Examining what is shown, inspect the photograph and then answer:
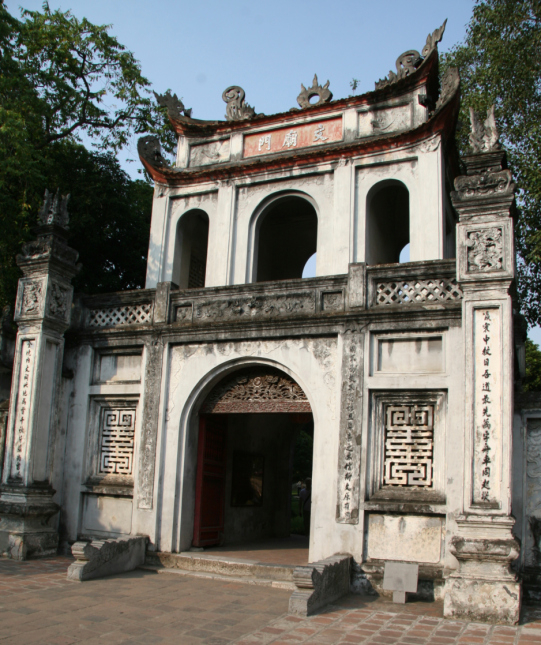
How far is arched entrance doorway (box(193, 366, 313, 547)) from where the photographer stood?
9062 mm

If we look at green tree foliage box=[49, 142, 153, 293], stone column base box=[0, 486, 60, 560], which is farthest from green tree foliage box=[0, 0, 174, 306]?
stone column base box=[0, 486, 60, 560]

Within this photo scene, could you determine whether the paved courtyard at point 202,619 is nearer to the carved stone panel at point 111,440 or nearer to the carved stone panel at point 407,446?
the carved stone panel at point 407,446

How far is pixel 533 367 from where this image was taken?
69.1 feet

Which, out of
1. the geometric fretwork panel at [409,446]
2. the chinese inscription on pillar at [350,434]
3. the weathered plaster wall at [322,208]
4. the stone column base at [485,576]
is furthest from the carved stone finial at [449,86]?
the stone column base at [485,576]

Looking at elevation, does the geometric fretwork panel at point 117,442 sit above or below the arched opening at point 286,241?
below

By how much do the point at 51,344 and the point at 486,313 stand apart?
6.52 meters

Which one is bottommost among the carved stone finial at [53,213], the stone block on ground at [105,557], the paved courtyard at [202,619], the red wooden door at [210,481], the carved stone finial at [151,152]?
the paved courtyard at [202,619]

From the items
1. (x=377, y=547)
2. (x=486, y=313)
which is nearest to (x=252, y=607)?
(x=377, y=547)

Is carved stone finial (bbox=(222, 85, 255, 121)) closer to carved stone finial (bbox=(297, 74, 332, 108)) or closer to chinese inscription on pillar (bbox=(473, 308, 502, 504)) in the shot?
carved stone finial (bbox=(297, 74, 332, 108))

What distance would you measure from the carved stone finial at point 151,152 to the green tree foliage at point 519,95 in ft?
23.0

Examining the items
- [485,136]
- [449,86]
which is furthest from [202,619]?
[449,86]

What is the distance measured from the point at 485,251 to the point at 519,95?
27.4 feet

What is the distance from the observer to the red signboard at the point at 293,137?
10.5 metres

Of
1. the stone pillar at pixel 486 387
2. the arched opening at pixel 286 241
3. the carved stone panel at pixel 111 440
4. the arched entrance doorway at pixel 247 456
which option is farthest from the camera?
the arched opening at pixel 286 241
